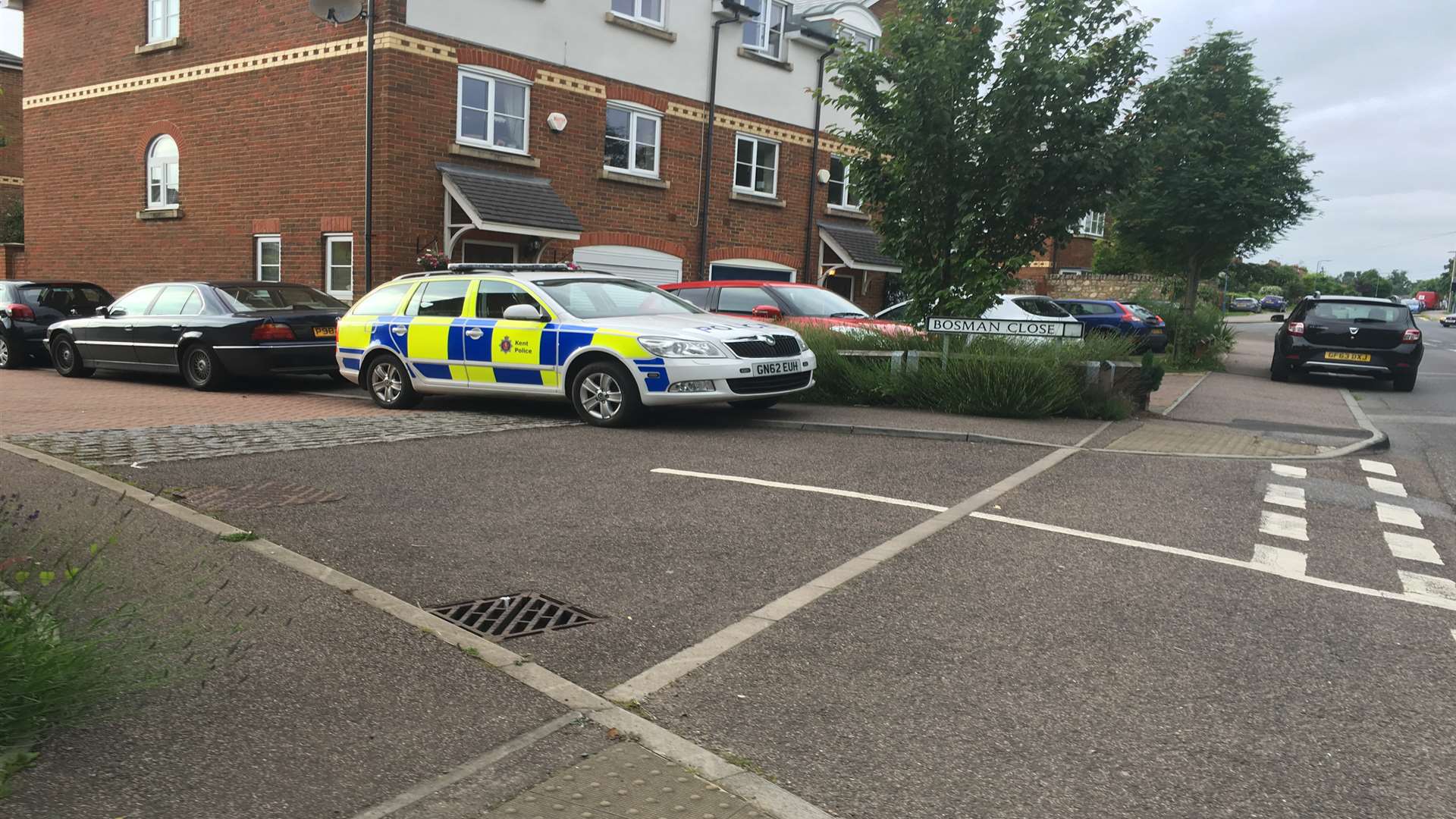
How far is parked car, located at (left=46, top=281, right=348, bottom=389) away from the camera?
532 inches

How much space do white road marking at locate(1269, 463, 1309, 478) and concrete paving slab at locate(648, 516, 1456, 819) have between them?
3641 mm

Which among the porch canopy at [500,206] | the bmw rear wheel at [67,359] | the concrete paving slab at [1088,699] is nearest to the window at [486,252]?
the porch canopy at [500,206]

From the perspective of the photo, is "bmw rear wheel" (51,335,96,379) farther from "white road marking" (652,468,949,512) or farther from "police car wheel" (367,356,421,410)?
"white road marking" (652,468,949,512)

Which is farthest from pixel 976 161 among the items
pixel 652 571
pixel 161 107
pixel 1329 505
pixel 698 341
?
pixel 161 107

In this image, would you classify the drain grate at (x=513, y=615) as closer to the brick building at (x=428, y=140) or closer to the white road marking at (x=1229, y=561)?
the white road marking at (x=1229, y=561)

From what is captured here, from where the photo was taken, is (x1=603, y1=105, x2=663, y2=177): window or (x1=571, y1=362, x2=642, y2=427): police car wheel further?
(x1=603, y1=105, x2=663, y2=177): window

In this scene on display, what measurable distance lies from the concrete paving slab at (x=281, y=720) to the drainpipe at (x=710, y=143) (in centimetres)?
1821

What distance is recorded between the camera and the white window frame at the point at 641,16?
20.6m

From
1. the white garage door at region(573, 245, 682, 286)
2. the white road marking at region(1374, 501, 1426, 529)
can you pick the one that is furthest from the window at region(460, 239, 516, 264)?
the white road marking at region(1374, 501, 1426, 529)

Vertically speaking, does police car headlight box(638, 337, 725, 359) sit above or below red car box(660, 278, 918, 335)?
below

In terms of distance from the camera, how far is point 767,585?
514 centimetres

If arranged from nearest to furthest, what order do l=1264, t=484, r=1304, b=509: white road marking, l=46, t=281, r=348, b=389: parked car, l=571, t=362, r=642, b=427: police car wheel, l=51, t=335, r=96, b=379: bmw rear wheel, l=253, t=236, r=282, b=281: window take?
l=1264, t=484, r=1304, b=509: white road marking < l=571, t=362, r=642, b=427: police car wheel < l=46, t=281, r=348, b=389: parked car < l=51, t=335, r=96, b=379: bmw rear wheel < l=253, t=236, r=282, b=281: window

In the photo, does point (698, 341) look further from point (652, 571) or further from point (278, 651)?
point (278, 651)

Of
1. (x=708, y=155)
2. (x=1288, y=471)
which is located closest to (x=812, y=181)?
(x=708, y=155)
